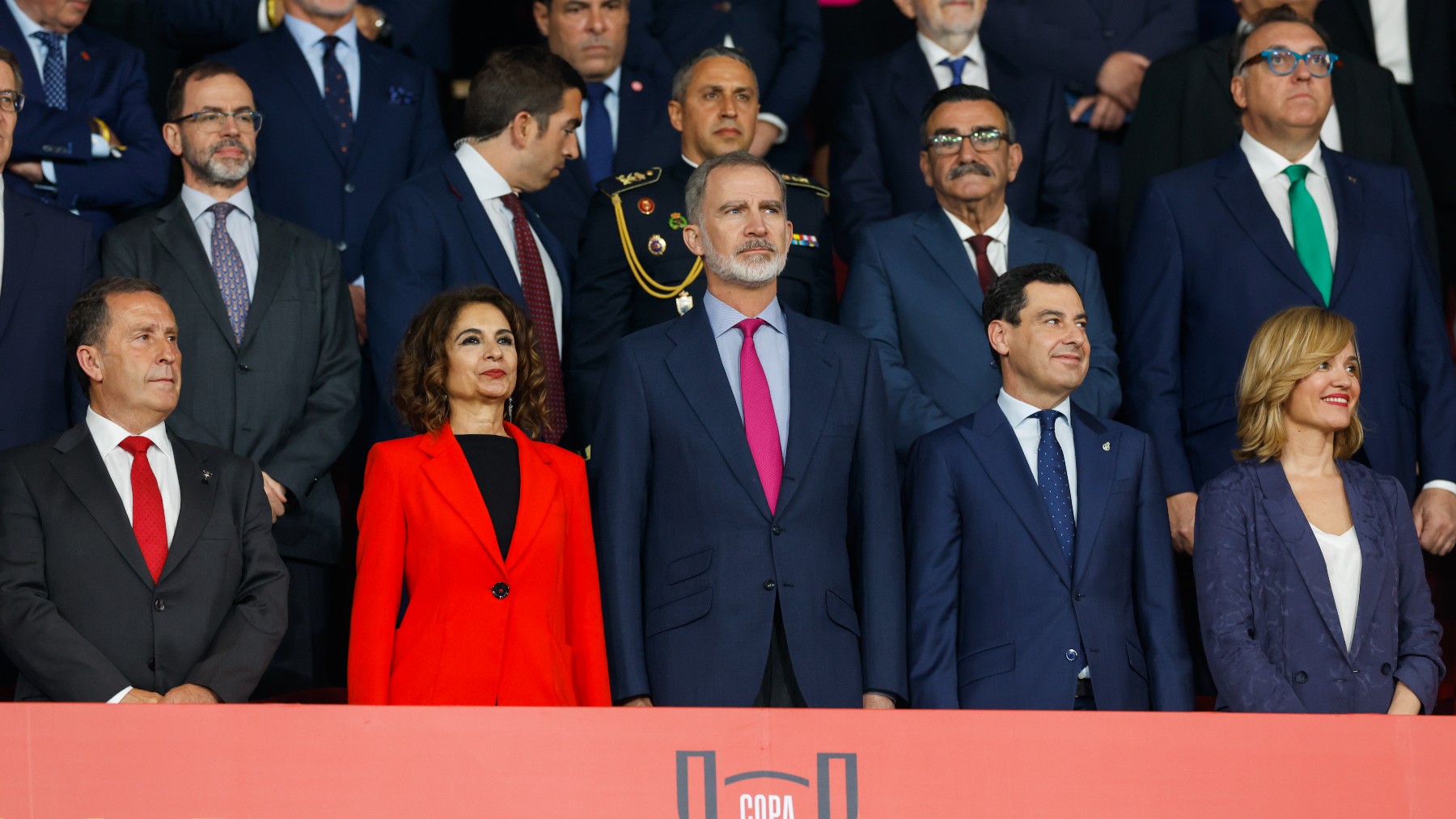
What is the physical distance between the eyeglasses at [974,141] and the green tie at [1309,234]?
774 millimetres

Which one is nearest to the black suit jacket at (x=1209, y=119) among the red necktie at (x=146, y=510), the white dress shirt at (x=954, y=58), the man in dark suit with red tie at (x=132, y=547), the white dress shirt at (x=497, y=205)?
the white dress shirt at (x=954, y=58)

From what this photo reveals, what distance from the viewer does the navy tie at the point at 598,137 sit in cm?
564

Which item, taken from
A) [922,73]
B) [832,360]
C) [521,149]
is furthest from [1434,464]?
[521,149]

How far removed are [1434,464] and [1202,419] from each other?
1.91 feet

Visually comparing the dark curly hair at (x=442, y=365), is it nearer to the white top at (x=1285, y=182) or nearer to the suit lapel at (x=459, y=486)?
the suit lapel at (x=459, y=486)

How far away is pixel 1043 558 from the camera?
3604mm

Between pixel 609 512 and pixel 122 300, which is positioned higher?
pixel 122 300

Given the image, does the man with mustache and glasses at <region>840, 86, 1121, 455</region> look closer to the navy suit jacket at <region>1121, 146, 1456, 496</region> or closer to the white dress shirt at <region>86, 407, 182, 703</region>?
the navy suit jacket at <region>1121, 146, 1456, 496</region>

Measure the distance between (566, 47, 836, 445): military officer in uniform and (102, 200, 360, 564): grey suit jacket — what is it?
0.61 meters

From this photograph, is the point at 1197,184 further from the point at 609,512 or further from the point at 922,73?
the point at 609,512

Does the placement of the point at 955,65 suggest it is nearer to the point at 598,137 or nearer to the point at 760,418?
the point at 598,137

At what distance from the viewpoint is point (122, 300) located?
12.1ft

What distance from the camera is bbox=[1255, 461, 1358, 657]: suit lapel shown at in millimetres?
3551

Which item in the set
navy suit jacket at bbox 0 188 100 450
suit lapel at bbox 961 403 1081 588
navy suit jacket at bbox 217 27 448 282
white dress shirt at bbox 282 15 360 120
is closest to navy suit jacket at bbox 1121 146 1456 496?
suit lapel at bbox 961 403 1081 588
